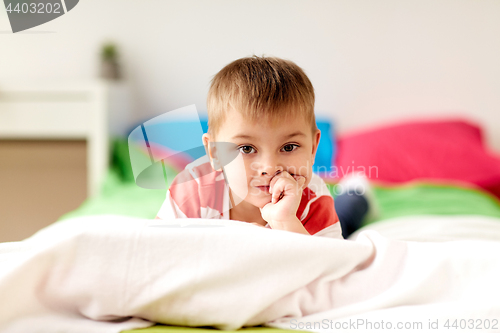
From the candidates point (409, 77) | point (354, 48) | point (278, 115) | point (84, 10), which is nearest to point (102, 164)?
point (84, 10)

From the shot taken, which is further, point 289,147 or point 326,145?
point 326,145

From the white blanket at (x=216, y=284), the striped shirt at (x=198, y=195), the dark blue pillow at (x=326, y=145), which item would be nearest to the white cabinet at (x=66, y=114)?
the dark blue pillow at (x=326, y=145)

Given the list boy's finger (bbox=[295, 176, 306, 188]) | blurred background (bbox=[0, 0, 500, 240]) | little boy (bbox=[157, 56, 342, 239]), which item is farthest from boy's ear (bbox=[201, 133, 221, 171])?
blurred background (bbox=[0, 0, 500, 240])

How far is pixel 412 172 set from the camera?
1468 mm

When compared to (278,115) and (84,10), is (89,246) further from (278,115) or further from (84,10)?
(84,10)

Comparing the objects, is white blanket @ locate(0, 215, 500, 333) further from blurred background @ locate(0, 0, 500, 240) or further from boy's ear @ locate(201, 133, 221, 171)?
blurred background @ locate(0, 0, 500, 240)

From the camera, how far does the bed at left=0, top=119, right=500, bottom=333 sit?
109cm

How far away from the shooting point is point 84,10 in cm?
162

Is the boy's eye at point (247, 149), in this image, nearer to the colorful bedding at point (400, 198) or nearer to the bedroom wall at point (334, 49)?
the colorful bedding at point (400, 198)

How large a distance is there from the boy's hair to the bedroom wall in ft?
2.56

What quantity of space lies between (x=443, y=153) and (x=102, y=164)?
4.11ft

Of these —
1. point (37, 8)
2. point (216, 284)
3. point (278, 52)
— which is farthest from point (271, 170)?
point (278, 52)

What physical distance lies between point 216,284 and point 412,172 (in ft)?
4.13

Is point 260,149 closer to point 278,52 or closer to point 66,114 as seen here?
point 278,52
